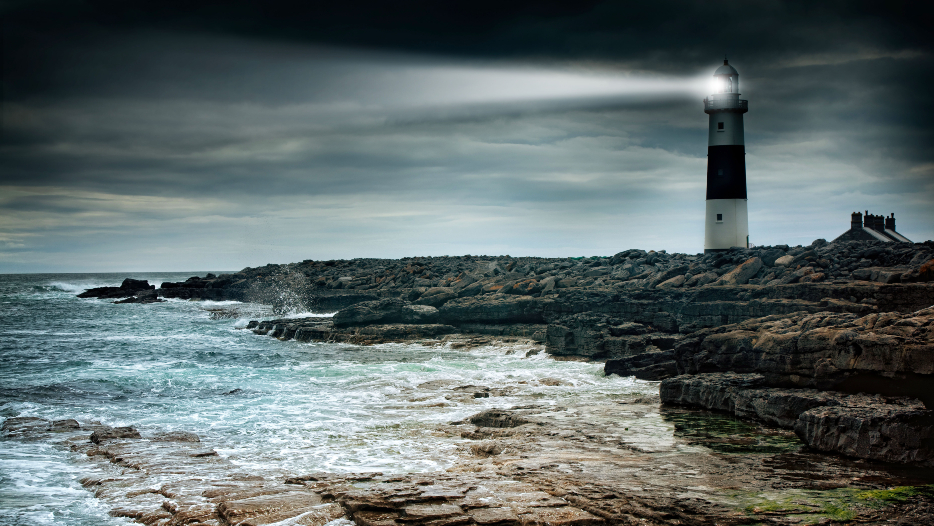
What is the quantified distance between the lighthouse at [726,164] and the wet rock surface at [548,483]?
660 inches

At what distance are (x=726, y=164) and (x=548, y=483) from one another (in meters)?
21.3

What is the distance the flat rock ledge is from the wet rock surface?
0.25 metres

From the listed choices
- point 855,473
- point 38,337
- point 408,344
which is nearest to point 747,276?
point 408,344

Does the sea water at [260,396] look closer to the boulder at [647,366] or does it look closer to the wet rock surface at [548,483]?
the boulder at [647,366]

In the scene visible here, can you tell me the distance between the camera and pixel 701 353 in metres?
13.3

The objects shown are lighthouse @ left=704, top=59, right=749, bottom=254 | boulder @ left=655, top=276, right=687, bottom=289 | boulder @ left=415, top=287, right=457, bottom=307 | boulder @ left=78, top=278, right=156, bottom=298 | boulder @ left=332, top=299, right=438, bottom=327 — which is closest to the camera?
boulder @ left=655, top=276, right=687, bottom=289

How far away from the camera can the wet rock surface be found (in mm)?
6113

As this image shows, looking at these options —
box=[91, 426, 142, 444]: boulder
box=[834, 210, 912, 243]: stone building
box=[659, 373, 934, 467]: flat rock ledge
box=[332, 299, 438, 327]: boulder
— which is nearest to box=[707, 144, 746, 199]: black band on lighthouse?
box=[834, 210, 912, 243]: stone building

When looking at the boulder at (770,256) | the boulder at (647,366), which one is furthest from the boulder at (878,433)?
the boulder at (770,256)

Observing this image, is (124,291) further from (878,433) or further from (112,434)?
(878,433)

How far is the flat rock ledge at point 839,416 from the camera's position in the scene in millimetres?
7742

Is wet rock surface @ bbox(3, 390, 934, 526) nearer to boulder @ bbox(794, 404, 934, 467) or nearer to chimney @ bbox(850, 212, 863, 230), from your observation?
boulder @ bbox(794, 404, 934, 467)

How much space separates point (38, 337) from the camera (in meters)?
28.1

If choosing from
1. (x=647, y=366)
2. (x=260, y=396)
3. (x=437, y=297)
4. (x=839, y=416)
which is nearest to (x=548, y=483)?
(x=839, y=416)
